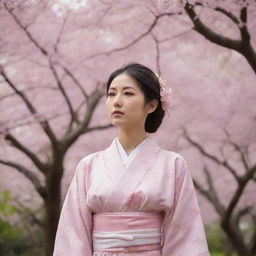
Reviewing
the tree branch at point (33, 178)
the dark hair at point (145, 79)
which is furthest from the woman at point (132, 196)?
the tree branch at point (33, 178)

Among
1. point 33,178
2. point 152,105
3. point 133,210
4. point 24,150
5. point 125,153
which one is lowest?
point 33,178

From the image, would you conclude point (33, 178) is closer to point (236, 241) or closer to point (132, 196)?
point (236, 241)

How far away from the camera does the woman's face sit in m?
3.06

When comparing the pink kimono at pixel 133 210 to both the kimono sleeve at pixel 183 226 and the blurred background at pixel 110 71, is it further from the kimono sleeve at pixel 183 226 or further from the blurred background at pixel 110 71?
the blurred background at pixel 110 71

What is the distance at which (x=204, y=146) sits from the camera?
12.3 m

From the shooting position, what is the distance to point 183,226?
3.06m

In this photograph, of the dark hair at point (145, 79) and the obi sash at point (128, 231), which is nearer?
the obi sash at point (128, 231)

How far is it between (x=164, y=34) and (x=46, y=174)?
2801mm

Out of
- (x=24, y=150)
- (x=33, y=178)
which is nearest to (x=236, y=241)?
(x=33, y=178)

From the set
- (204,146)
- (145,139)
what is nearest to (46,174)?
(145,139)

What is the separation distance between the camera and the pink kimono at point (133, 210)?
9.77 ft

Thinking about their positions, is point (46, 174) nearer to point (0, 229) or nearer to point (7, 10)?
point (7, 10)

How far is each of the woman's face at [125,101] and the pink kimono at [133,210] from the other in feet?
0.64

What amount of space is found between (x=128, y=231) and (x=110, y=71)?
5521 millimetres
